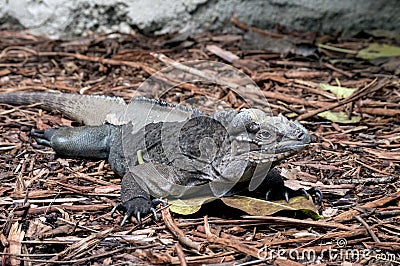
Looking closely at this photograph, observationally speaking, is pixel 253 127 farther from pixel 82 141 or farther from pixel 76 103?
pixel 76 103

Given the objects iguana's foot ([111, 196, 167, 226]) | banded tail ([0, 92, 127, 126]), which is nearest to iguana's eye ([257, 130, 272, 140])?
iguana's foot ([111, 196, 167, 226])

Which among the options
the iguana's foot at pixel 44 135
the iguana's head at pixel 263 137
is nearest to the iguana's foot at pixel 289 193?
the iguana's head at pixel 263 137

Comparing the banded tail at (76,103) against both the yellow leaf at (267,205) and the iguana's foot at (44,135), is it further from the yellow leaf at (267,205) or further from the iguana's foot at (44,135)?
the yellow leaf at (267,205)

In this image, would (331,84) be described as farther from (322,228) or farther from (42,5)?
(42,5)

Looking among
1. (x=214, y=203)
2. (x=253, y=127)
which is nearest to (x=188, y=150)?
(x=214, y=203)

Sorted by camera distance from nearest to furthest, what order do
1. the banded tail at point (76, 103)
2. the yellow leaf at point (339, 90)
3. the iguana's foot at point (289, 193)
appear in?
the iguana's foot at point (289, 193)
the banded tail at point (76, 103)
the yellow leaf at point (339, 90)

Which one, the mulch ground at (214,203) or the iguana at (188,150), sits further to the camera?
the iguana at (188,150)

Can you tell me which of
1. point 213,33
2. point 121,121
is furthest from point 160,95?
point 213,33
